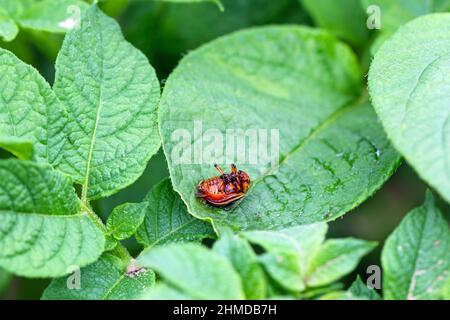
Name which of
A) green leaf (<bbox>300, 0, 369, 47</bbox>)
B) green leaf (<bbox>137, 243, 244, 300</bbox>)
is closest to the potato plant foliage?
green leaf (<bbox>137, 243, 244, 300</bbox>)

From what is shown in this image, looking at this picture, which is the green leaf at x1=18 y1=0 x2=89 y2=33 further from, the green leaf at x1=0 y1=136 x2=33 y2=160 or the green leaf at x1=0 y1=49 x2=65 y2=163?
the green leaf at x1=0 y1=136 x2=33 y2=160

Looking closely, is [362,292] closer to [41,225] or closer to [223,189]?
[223,189]

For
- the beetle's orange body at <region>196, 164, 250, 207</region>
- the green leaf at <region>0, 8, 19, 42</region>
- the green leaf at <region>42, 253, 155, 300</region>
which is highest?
the green leaf at <region>0, 8, 19, 42</region>

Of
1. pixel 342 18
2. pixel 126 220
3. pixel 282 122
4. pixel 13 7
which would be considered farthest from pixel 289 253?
pixel 342 18

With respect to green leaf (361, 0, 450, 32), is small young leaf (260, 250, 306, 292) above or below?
below

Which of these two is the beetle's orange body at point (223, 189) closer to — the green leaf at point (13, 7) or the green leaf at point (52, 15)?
the green leaf at point (52, 15)

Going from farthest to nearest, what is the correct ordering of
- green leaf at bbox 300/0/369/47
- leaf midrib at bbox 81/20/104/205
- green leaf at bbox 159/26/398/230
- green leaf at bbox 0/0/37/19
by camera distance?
green leaf at bbox 300/0/369/47
green leaf at bbox 0/0/37/19
green leaf at bbox 159/26/398/230
leaf midrib at bbox 81/20/104/205

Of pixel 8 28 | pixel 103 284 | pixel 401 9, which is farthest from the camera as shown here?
pixel 401 9
